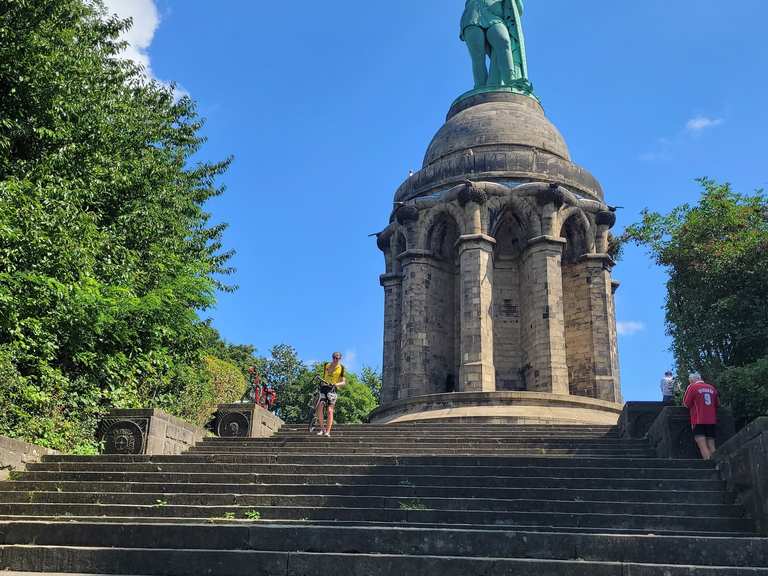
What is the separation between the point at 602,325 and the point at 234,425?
13875 mm

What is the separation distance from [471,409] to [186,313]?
8.34 metres

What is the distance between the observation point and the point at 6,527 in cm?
729

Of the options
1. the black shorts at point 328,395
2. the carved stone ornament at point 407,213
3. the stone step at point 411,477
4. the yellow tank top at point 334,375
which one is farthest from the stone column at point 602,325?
the stone step at point 411,477

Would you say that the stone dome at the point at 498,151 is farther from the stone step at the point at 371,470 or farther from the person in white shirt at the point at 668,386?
the stone step at the point at 371,470

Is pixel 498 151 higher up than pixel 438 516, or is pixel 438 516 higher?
pixel 498 151

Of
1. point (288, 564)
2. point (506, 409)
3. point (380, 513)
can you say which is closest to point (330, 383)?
point (380, 513)

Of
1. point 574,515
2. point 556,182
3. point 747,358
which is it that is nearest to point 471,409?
point 747,358

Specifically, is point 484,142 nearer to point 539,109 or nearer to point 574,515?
point 539,109

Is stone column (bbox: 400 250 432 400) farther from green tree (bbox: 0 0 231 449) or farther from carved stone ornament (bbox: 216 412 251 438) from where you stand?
carved stone ornament (bbox: 216 412 251 438)

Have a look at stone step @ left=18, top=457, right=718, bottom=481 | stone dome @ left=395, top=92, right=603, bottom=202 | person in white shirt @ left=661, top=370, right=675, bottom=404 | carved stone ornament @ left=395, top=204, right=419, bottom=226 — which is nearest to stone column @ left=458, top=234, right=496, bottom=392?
carved stone ornament @ left=395, top=204, right=419, bottom=226

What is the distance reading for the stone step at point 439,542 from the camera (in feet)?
20.5

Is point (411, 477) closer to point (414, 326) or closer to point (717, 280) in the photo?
point (717, 280)

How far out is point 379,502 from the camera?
8633 millimetres

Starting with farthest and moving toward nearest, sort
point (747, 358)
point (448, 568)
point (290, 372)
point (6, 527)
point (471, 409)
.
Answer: point (290, 372)
point (471, 409)
point (747, 358)
point (6, 527)
point (448, 568)
